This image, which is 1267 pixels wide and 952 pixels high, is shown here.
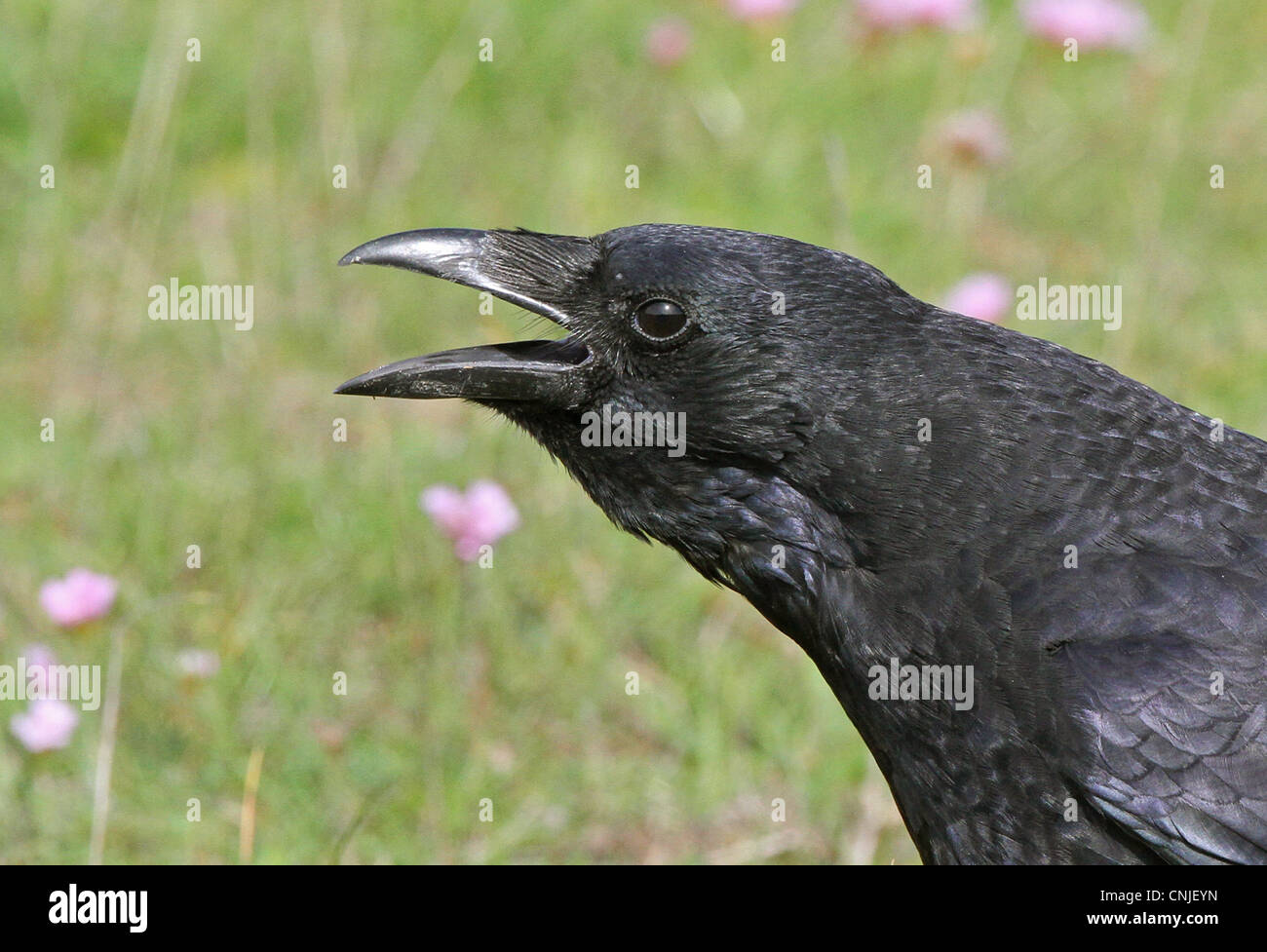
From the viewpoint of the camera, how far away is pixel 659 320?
11.0ft

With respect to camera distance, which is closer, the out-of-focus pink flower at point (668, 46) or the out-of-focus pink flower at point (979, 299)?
the out-of-focus pink flower at point (979, 299)

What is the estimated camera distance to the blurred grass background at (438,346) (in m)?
4.52

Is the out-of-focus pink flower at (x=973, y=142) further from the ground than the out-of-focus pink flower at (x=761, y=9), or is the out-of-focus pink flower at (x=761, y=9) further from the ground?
the out-of-focus pink flower at (x=761, y=9)

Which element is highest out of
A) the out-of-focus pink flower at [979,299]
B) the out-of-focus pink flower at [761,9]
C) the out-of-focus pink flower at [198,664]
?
the out-of-focus pink flower at [761,9]

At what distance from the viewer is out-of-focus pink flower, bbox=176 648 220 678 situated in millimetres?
4434

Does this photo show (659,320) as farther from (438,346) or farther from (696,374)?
(438,346)

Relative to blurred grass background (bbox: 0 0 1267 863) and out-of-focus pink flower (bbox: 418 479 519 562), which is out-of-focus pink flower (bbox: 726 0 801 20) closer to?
blurred grass background (bbox: 0 0 1267 863)

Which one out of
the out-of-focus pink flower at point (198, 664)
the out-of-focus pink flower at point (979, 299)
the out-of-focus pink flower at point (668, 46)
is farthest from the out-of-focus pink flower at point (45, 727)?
the out-of-focus pink flower at point (668, 46)

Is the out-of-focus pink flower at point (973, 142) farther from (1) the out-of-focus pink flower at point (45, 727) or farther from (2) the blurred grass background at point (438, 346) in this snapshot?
(1) the out-of-focus pink flower at point (45, 727)

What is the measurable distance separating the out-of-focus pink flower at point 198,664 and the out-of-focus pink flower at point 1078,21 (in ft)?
12.8

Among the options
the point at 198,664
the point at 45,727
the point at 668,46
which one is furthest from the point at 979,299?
the point at 45,727
